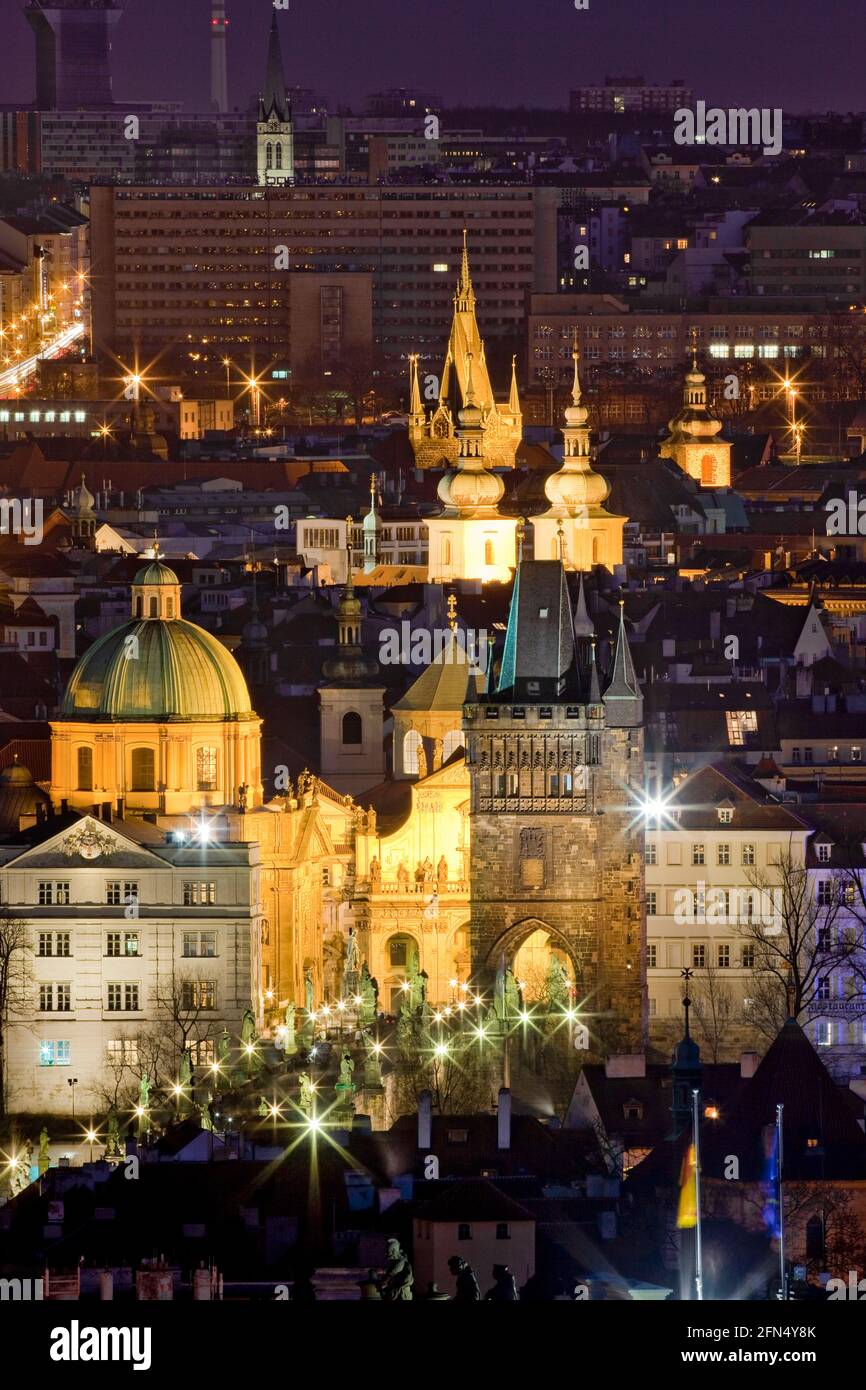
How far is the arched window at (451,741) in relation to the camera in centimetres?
9525

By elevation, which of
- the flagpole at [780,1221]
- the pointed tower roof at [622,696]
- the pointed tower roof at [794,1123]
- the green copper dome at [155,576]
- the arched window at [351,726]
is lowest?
the flagpole at [780,1221]

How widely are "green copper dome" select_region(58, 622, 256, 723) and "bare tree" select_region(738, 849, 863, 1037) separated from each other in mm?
8779

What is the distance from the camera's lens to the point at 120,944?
8556 centimetres

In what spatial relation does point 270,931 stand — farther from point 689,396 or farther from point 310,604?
point 689,396

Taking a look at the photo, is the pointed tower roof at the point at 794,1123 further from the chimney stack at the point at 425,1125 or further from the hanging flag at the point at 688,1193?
the chimney stack at the point at 425,1125

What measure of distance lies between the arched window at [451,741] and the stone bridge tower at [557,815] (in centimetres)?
894

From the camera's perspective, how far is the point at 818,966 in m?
86.6

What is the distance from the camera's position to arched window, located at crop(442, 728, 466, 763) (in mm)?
95250

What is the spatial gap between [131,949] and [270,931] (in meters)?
3.61

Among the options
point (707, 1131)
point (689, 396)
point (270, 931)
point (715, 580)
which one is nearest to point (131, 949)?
point (270, 931)

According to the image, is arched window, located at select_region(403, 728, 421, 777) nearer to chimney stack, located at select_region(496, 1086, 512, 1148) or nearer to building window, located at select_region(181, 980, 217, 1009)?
building window, located at select_region(181, 980, 217, 1009)

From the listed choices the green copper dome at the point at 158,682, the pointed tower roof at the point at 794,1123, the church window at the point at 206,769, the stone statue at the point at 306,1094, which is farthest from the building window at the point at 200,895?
the pointed tower roof at the point at 794,1123

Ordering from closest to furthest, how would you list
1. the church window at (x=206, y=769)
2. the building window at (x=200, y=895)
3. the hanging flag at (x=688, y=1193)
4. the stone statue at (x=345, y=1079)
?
the hanging flag at (x=688, y=1193), the stone statue at (x=345, y=1079), the building window at (x=200, y=895), the church window at (x=206, y=769)

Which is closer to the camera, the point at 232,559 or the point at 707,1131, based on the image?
the point at 707,1131
